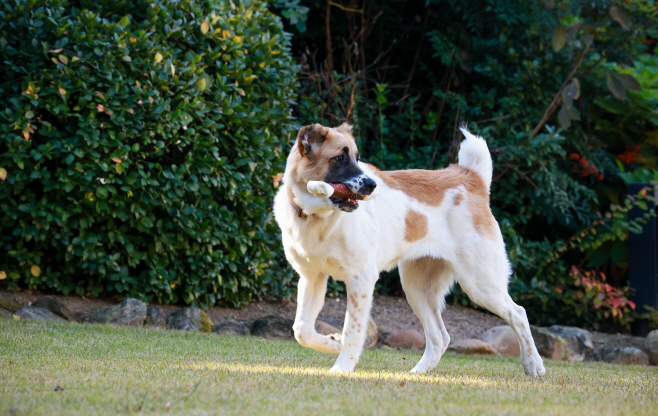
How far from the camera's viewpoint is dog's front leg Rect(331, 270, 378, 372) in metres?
4.02

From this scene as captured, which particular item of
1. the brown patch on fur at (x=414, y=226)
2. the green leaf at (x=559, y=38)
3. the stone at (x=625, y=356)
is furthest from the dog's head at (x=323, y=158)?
the green leaf at (x=559, y=38)

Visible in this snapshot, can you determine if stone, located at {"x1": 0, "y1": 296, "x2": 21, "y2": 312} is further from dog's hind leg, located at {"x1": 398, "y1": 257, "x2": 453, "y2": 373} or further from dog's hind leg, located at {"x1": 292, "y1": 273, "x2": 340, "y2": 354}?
dog's hind leg, located at {"x1": 398, "y1": 257, "x2": 453, "y2": 373}

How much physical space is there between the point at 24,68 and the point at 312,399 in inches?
188

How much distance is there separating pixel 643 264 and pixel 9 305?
755 cm

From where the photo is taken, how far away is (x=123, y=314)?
5980mm

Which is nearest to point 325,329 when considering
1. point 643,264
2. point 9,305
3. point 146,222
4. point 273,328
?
point 273,328

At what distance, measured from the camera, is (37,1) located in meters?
6.09

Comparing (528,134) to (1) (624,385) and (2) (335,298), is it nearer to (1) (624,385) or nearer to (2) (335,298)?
(2) (335,298)

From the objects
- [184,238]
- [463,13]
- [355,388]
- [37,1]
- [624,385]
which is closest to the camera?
[355,388]

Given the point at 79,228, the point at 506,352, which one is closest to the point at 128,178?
the point at 79,228

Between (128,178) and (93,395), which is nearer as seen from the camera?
(93,395)

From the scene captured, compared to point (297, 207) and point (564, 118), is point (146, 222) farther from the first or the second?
point (564, 118)


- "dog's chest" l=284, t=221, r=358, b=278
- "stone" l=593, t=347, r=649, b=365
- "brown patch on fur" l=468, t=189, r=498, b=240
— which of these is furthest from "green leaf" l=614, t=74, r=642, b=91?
"dog's chest" l=284, t=221, r=358, b=278

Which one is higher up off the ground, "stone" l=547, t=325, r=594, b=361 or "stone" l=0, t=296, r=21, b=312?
"stone" l=0, t=296, r=21, b=312
